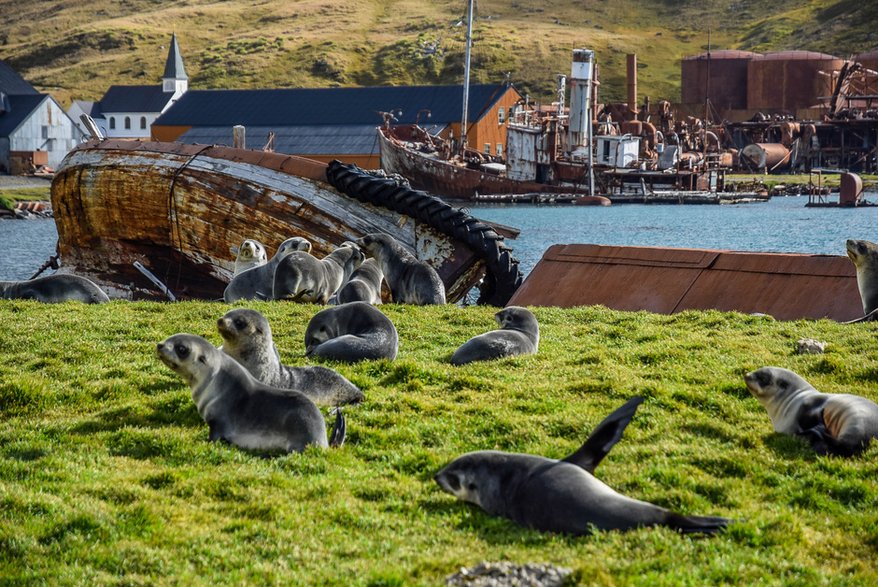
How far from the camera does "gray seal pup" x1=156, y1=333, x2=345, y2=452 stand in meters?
8.45

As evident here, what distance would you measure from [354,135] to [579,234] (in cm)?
4117

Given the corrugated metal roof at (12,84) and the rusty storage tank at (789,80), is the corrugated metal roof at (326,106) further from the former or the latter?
the rusty storage tank at (789,80)

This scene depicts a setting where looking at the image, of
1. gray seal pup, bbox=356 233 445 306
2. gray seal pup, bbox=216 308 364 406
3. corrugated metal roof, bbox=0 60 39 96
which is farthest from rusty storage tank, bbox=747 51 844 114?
gray seal pup, bbox=216 308 364 406

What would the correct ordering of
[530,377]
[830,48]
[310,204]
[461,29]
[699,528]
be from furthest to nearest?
[461,29] < [830,48] < [310,204] < [530,377] < [699,528]

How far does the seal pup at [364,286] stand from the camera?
49.7ft

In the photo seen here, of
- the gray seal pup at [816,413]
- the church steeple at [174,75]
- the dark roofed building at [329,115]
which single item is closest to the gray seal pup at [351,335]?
the gray seal pup at [816,413]

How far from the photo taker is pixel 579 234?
66.6 metres

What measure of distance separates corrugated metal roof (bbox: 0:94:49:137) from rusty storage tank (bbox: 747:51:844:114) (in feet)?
273

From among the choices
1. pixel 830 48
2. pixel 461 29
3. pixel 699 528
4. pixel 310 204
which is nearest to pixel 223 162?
pixel 310 204

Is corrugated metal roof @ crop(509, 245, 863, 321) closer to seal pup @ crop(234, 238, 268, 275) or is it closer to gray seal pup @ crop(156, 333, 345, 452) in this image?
seal pup @ crop(234, 238, 268, 275)

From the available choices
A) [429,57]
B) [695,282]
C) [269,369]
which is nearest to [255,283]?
[695,282]

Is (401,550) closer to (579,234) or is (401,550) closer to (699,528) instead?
(699,528)

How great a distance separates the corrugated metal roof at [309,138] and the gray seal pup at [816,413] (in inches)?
3553

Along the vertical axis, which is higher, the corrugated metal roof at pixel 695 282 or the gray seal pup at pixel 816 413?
the gray seal pup at pixel 816 413
